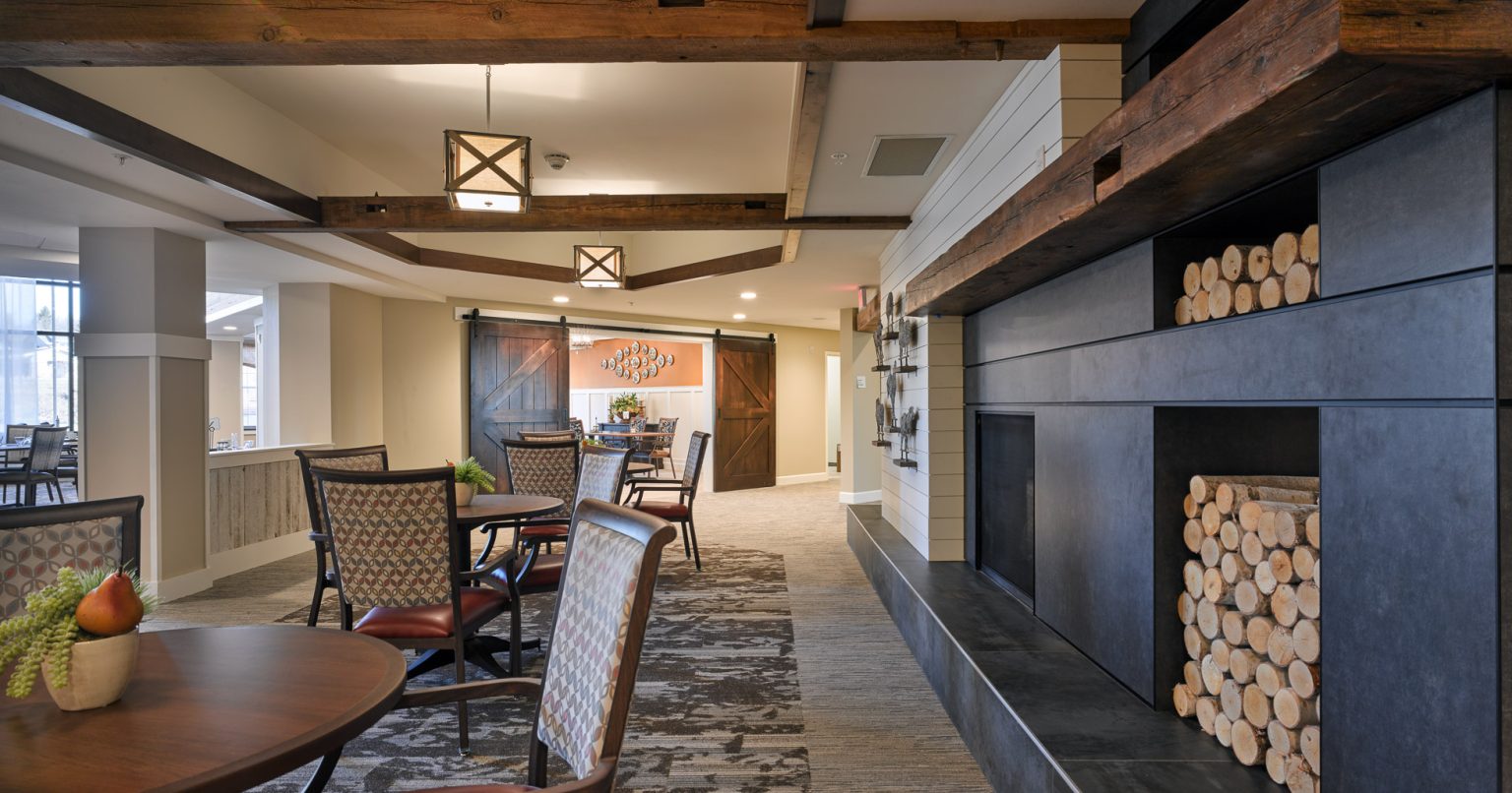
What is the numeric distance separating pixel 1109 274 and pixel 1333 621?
1.22m

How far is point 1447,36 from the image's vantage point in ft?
3.33

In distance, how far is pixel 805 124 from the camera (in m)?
3.21

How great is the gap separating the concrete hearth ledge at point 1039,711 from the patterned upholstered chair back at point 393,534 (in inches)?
72.3

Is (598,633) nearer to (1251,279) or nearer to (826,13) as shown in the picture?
(1251,279)

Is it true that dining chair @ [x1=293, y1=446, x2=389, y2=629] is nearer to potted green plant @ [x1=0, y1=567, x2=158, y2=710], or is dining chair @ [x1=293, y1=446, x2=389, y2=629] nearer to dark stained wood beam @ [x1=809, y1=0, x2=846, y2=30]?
potted green plant @ [x1=0, y1=567, x2=158, y2=710]

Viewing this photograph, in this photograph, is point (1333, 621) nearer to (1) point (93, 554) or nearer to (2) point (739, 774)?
(2) point (739, 774)

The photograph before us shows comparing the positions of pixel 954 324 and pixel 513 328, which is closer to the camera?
pixel 954 324

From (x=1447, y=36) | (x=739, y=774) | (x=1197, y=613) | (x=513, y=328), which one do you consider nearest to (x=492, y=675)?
(x=739, y=774)

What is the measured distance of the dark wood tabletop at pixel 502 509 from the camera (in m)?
3.26

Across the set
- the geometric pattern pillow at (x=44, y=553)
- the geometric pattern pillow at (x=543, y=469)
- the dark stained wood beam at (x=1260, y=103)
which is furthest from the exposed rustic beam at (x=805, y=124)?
the geometric pattern pillow at (x=44, y=553)

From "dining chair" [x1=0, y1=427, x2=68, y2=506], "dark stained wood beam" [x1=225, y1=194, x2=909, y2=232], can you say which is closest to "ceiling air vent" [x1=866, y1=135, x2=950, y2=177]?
"dark stained wood beam" [x1=225, y1=194, x2=909, y2=232]

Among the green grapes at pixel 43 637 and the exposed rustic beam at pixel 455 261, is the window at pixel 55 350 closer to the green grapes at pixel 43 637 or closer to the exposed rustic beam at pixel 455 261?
the exposed rustic beam at pixel 455 261

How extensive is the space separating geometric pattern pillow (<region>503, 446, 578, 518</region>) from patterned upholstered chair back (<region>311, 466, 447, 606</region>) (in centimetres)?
202

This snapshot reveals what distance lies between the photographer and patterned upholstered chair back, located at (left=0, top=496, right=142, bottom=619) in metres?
1.85
